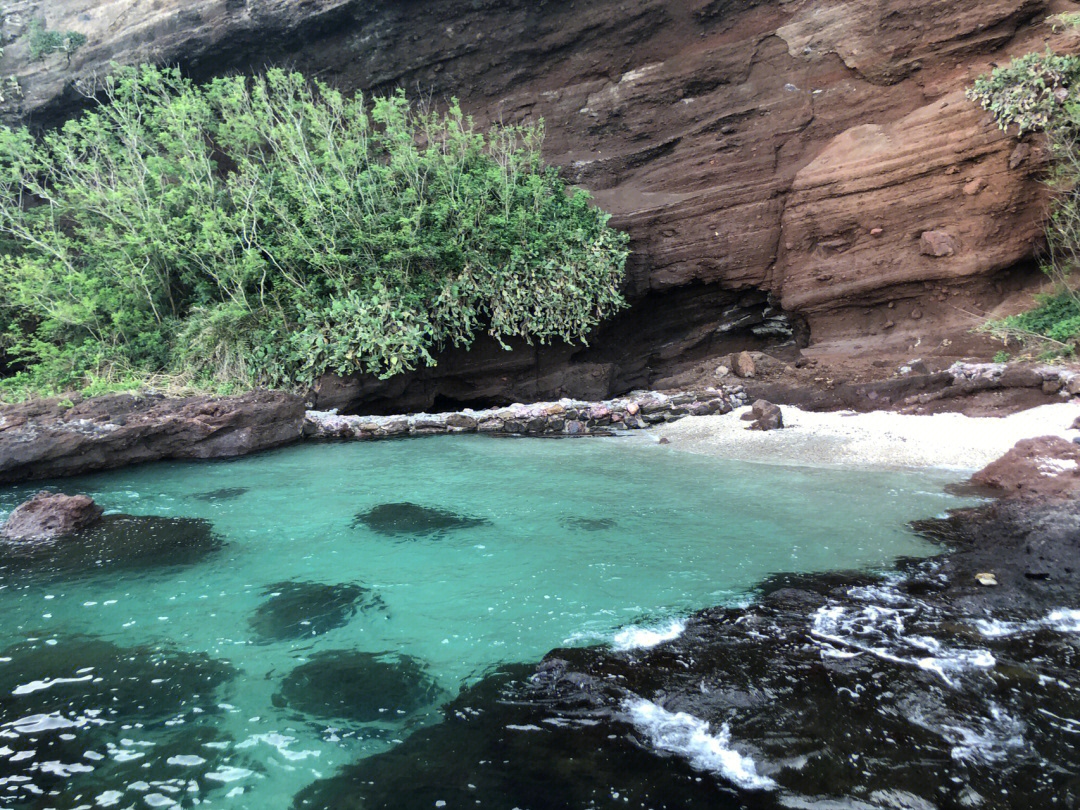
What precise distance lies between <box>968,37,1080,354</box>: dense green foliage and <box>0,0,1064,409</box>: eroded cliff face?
Answer: 329 mm

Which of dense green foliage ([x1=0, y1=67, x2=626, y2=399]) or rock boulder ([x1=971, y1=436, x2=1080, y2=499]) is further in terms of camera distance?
dense green foliage ([x1=0, y1=67, x2=626, y2=399])

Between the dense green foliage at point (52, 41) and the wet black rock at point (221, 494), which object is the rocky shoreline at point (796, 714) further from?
the dense green foliage at point (52, 41)

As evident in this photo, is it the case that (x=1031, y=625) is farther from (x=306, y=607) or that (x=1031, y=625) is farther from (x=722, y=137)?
(x=722, y=137)

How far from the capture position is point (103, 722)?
2.74 metres

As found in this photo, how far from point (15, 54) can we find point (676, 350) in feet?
61.3

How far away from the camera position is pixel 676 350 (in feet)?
39.8

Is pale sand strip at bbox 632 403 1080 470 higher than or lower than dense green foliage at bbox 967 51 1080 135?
lower

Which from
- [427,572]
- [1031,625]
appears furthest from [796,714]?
[427,572]

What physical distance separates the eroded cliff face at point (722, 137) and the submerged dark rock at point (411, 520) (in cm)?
504

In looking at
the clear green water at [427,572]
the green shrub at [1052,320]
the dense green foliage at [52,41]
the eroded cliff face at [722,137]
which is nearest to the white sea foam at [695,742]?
the clear green water at [427,572]

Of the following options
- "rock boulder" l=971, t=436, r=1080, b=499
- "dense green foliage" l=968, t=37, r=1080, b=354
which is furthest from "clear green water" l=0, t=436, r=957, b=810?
"dense green foliage" l=968, t=37, r=1080, b=354

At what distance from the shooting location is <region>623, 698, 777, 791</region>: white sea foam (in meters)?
2.30

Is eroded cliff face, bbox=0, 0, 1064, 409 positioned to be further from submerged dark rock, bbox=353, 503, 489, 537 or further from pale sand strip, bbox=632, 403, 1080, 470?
submerged dark rock, bbox=353, 503, 489, 537

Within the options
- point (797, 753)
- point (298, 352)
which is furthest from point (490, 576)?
point (298, 352)
